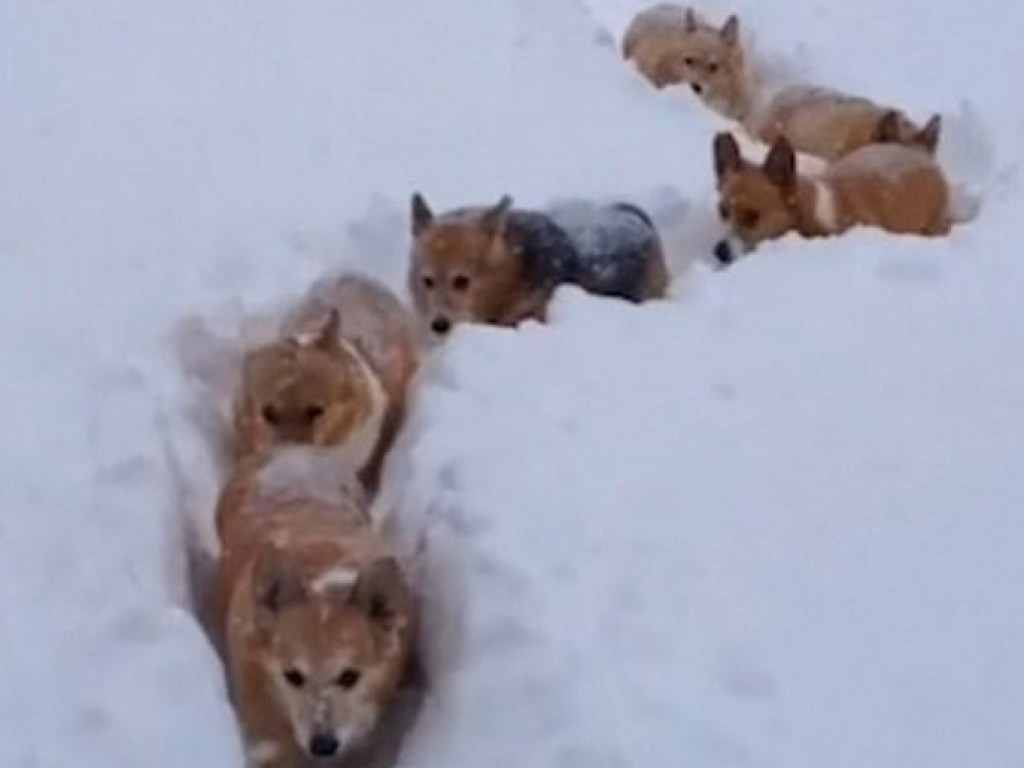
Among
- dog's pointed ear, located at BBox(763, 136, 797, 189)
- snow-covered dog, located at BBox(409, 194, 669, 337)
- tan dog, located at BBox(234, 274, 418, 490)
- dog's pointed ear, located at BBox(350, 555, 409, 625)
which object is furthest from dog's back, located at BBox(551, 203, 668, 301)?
dog's pointed ear, located at BBox(350, 555, 409, 625)

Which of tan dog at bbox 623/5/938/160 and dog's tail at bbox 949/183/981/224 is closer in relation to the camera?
dog's tail at bbox 949/183/981/224

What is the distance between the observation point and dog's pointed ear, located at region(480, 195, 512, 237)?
5.22 m

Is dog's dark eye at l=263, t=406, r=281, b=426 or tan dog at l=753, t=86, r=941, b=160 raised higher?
tan dog at l=753, t=86, r=941, b=160

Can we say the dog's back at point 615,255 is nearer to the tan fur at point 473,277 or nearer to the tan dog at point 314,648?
the tan fur at point 473,277

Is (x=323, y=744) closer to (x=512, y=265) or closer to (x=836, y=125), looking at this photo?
(x=512, y=265)

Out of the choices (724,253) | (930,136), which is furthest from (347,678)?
(930,136)

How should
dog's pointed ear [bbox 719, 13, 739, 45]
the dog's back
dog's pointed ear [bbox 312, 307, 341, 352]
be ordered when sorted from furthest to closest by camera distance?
dog's pointed ear [bbox 719, 13, 739, 45], the dog's back, dog's pointed ear [bbox 312, 307, 341, 352]

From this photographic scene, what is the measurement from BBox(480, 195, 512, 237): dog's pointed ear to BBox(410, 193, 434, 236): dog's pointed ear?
0.12m

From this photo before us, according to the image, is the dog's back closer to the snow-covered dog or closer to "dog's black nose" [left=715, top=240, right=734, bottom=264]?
the snow-covered dog

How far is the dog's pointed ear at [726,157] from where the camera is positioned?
5.55 meters

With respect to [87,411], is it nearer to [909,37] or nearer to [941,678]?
[941,678]

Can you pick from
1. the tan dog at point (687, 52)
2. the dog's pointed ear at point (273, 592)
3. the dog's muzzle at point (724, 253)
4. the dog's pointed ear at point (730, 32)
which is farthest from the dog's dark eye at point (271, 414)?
the dog's pointed ear at point (730, 32)

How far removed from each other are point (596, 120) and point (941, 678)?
287 cm

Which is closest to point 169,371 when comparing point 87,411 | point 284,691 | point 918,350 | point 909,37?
point 87,411
